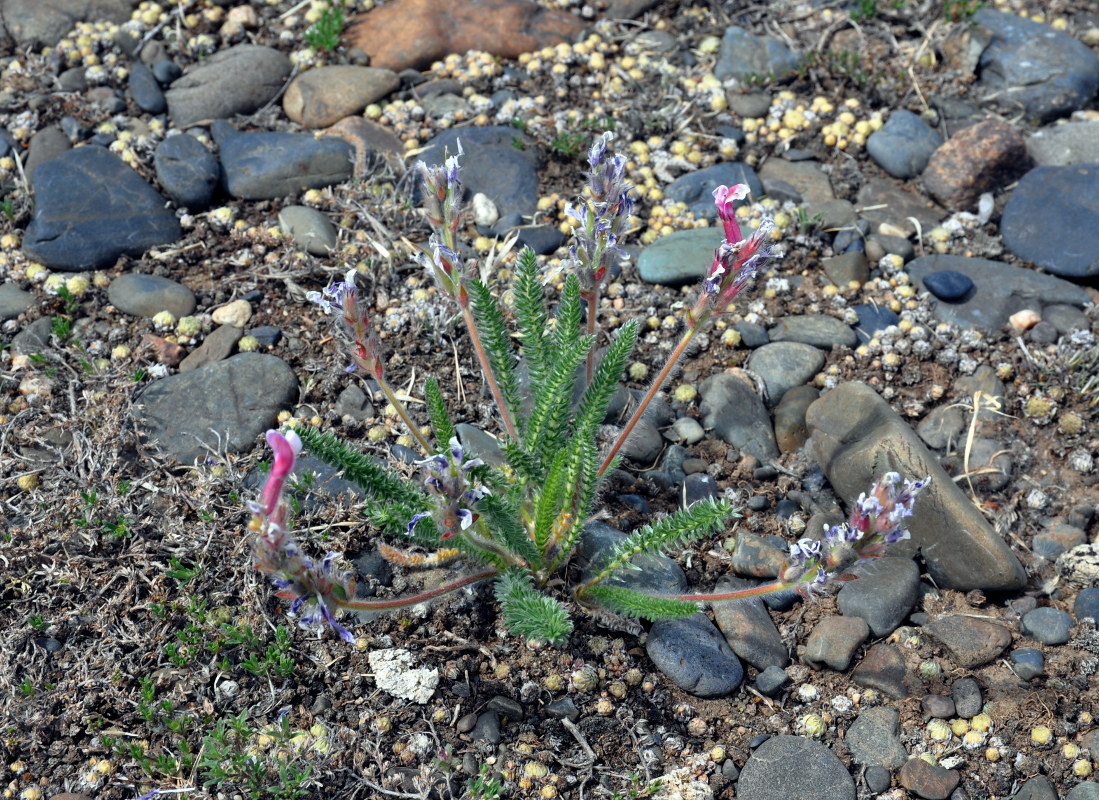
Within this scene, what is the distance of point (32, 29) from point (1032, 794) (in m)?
5.98

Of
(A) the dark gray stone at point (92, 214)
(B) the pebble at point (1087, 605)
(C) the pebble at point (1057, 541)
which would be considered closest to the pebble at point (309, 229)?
(A) the dark gray stone at point (92, 214)

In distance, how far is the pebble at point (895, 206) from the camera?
14.8ft

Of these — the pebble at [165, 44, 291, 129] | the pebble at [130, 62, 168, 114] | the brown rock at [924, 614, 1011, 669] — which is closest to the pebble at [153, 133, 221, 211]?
the pebble at [165, 44, 291, 129]

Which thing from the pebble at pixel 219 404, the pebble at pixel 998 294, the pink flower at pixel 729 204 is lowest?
the pebble at pixel 998 294

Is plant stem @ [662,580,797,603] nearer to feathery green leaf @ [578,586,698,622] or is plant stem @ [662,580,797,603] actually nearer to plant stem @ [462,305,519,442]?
feathery green leaf @ [578,586,698,622]

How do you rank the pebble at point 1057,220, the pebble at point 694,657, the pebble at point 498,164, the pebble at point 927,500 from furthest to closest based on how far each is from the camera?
the pebble at point 498,164 < the pebble at point 1057,220 < the pebble at point 927,500 < the pebble at point 694,657

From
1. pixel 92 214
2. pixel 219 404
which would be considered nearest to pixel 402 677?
pixel 219 404

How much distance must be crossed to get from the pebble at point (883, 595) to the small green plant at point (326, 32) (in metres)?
3.93

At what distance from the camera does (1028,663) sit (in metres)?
3.07

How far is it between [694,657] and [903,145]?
3.12 m

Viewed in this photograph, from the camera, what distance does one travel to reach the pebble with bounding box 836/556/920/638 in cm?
318

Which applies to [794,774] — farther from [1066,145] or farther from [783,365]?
[1066,145]

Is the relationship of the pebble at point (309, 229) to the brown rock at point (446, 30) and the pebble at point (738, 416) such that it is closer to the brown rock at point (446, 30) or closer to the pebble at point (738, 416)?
the brown rock at point (446, 30)

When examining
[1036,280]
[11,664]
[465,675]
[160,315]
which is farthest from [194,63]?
[1036,280]
